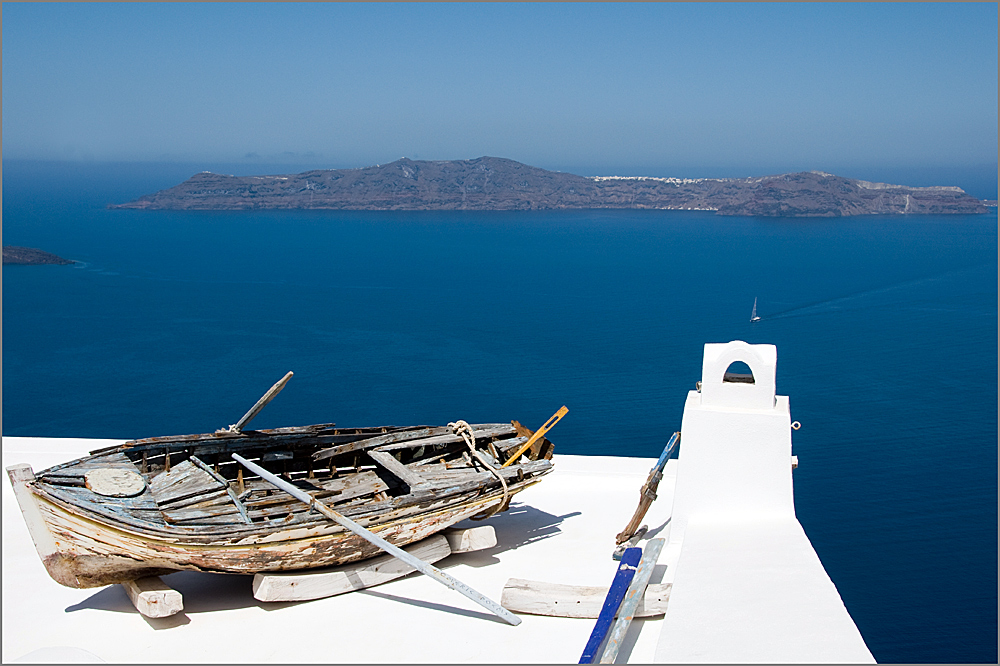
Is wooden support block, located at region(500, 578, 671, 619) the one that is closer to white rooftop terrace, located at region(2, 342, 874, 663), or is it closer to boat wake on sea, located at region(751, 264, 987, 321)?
white rooftop terrace, located at region(2, 342, 874, 663)

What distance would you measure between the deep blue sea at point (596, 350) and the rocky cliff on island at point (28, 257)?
228cm

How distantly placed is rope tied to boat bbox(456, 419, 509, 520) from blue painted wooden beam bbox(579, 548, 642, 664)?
1632 mm

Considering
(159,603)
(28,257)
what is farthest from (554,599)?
(28,257)

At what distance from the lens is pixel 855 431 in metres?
24.6

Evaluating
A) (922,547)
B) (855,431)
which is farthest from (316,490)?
(855,431)

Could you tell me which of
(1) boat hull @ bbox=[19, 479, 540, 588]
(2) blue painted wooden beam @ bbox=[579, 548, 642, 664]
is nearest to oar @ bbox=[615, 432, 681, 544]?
(2) blue painted wooden beam @ bbox=[579, 548, 642, 664]

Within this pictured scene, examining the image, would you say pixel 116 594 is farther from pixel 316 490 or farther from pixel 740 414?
pixel 740 414

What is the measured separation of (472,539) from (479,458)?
0.78 metres

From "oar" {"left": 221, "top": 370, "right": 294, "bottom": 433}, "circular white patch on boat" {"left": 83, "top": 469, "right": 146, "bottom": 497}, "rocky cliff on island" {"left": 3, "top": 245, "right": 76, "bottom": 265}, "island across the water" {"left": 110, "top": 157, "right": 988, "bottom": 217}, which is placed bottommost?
"circular white patch on boat" {"left": 83, "top": 469, "right": 146, "bottom": 497}

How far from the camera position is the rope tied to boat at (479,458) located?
7566 millimetres

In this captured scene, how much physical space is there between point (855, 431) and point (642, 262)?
3505cm

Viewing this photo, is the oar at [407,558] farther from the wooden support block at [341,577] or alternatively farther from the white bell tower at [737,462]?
the white bell tower at [737,462]

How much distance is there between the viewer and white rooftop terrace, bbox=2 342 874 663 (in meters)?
5.22

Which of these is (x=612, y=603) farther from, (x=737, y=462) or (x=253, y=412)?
(x=253, y=412)
